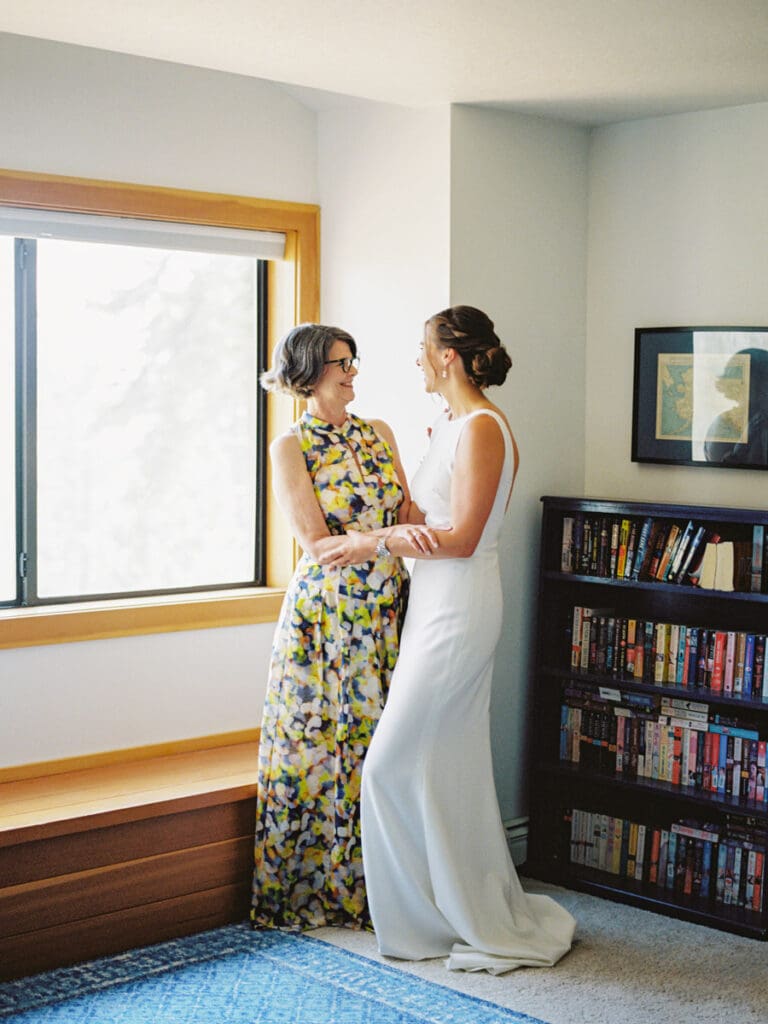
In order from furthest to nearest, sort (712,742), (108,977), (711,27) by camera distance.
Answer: (712,742) < (108,977) < (711,27)

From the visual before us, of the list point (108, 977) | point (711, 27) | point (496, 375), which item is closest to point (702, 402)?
point (496, 375)

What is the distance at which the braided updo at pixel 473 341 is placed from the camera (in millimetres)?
3555

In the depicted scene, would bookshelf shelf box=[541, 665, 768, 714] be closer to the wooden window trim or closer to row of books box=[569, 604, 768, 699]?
row of books box=[569, 604, 768, 699]

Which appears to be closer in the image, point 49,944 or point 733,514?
point 49,944

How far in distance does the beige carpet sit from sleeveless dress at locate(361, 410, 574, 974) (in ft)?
0.26

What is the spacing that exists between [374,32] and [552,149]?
1.24 meters

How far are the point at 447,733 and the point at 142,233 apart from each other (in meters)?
1.92

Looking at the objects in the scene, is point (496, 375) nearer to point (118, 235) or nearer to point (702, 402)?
point (702, 402)

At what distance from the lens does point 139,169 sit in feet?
13.8

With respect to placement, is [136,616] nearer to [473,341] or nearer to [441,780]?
[441,780]

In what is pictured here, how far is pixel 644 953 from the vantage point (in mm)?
3734

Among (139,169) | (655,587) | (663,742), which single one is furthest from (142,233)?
(663,742)

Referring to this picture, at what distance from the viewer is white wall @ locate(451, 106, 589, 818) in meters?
4.20

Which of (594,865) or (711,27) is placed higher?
(711,27)
